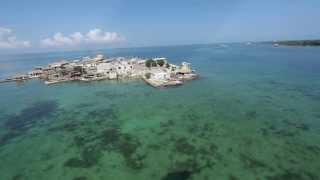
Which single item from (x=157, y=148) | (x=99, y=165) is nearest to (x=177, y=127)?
(x=157, y=148)

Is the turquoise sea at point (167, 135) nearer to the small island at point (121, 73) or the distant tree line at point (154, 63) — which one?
the small island at point (121, 73)

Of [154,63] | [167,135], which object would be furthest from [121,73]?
[167,135]

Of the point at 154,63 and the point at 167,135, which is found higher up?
the point at 154,63

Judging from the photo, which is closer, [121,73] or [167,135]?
[167,135]

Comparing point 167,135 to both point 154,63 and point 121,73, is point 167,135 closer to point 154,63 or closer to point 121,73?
point 121,73

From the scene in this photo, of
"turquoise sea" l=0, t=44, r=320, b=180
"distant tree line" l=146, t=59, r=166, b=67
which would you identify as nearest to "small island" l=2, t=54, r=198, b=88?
"distant tree line" l=146, t=59, r=166, b=67

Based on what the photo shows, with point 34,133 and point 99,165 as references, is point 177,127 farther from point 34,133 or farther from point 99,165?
point 34,133

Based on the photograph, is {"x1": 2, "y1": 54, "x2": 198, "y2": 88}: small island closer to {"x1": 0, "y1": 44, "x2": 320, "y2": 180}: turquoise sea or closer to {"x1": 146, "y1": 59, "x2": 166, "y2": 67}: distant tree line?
{"x1": 146, "y1": 59, "x2": 166, "y2": 67}: distant tree line

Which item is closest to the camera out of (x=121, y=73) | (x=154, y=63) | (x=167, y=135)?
(x=167, y=135)
